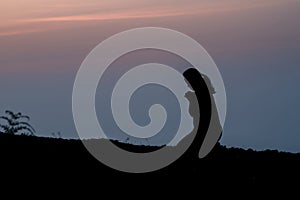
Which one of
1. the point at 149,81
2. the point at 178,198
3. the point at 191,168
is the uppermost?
the point at 149,81

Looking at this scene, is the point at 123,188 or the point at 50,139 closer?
the point at 123,188

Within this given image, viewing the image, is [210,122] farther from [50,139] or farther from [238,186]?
[50,139]

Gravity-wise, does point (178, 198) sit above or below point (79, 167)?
below

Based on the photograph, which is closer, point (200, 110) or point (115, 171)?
point (115, 171)

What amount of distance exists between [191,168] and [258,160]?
1984 mm

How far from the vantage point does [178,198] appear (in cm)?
1074

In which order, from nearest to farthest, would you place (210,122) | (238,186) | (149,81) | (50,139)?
(238,186), (210,122), (149,81), (50,139)

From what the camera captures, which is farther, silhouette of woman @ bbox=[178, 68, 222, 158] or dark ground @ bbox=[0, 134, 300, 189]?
silhouette of woman @ bbox=[178, 68, 222, 158]

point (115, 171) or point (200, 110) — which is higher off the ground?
point (200, 110)

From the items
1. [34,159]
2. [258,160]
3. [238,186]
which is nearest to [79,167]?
[34,159]

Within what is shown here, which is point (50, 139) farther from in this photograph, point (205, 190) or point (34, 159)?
point (205, 190)

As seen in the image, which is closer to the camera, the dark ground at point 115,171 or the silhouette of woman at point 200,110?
the dark ground at point 115,171

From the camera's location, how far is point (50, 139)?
14.6 meters

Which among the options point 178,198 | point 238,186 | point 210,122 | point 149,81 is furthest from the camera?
point 149,81
